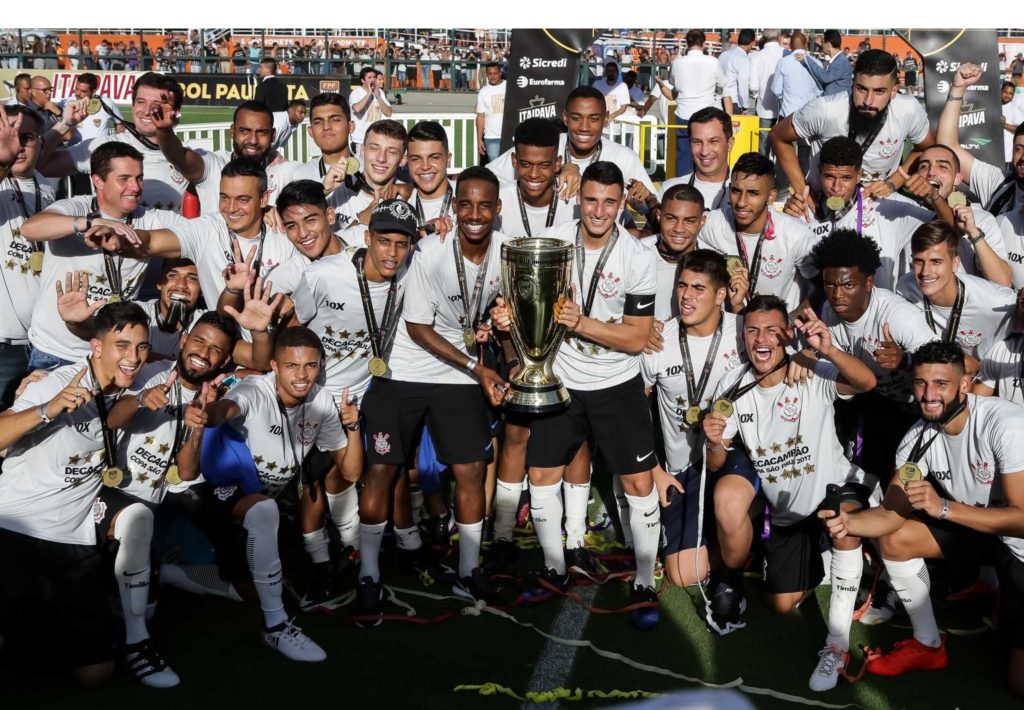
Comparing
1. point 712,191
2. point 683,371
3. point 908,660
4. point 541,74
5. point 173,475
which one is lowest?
point 908,660

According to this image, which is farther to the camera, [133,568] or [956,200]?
[956,200]

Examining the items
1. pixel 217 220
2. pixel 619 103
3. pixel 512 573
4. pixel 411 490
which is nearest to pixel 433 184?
pixel 217 220

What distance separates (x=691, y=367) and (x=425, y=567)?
6.04 ft

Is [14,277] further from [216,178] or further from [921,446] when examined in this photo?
[921,446]

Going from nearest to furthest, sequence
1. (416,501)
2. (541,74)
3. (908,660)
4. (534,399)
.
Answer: (908,660) < (534,399) < (416,501) < (541,74)

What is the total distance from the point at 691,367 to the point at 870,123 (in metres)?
2.44

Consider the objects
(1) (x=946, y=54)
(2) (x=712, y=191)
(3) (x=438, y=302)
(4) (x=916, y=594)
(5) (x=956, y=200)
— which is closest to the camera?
(4) (x=916, y=594)

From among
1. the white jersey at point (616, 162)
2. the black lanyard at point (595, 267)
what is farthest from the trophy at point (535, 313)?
the white jersey at point (616, 162)

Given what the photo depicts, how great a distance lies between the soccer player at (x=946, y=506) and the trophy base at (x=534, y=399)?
4.62 feet

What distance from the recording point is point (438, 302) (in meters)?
5.78

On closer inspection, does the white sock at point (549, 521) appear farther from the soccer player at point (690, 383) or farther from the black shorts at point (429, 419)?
the soccer player at point (690, 383)

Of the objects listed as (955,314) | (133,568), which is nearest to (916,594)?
(955,314)

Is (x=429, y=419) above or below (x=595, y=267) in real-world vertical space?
below

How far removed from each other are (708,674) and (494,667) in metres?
1.00
